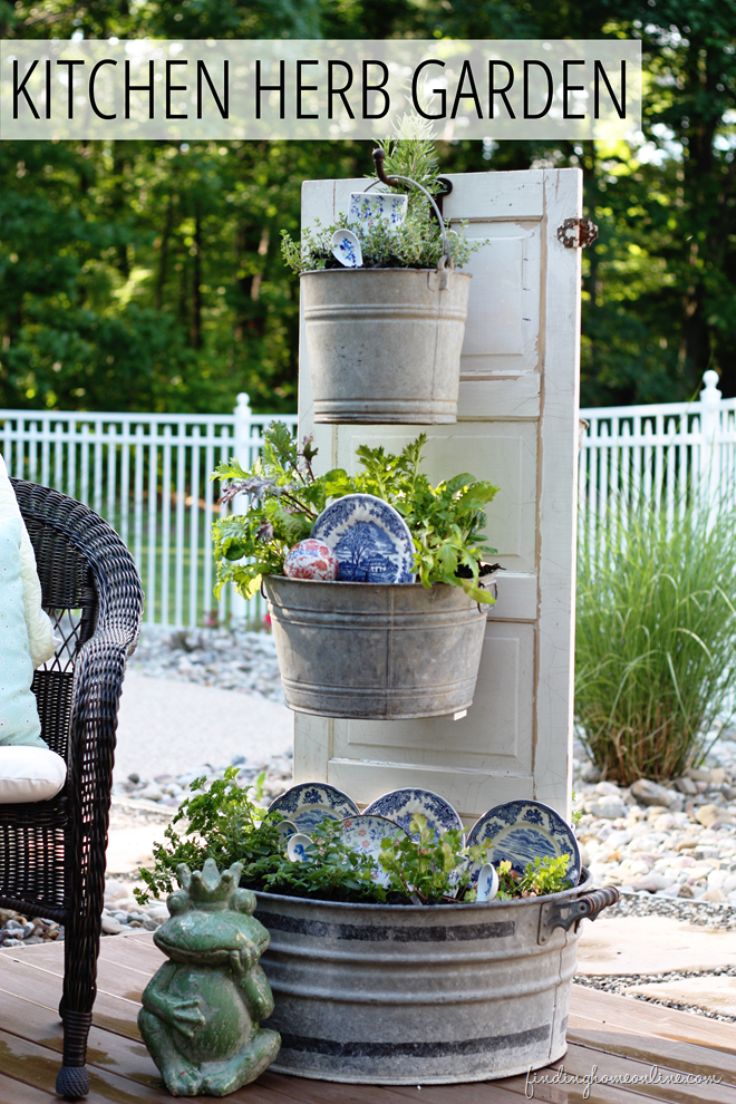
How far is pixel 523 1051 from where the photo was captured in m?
2.28

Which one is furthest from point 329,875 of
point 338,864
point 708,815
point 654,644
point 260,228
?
point 260,228

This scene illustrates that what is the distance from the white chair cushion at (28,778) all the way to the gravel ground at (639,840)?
3.22ft

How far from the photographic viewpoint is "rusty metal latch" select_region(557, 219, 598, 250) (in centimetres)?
247

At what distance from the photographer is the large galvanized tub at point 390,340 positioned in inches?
93.2

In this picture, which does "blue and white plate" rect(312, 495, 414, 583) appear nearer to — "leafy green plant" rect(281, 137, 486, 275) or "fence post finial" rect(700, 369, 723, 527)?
"leafy green plant" rect(281, 137, 486, 275)

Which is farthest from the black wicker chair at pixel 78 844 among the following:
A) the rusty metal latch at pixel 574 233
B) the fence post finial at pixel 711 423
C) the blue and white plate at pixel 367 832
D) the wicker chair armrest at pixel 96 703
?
the fence post finial at pixel 711 423

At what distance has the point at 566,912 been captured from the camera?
90.1 inches

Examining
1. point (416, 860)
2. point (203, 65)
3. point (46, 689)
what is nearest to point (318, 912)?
point (416, 860)

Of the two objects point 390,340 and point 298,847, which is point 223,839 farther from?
point 390,340

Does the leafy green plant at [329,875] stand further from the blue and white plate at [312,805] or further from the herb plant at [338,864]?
the blue and white plate at [312,805]

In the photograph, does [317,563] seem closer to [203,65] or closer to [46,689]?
[46,689]

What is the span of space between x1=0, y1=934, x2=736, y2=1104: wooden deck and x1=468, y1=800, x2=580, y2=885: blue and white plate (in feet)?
1.14

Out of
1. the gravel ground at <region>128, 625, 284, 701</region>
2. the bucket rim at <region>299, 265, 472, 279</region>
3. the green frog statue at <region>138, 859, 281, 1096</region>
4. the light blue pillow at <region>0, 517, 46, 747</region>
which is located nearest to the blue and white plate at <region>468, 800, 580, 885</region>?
Result: the green frog statue at <region>138, 859, 281, 1096</region>

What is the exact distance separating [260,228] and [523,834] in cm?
1536
